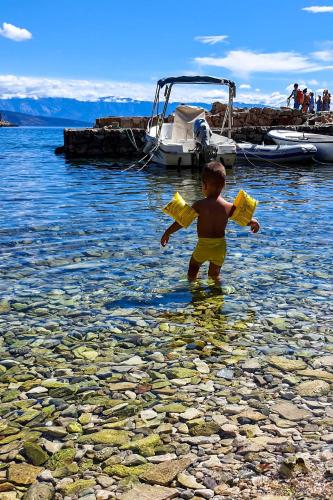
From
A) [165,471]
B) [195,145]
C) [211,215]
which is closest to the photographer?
[165,471]

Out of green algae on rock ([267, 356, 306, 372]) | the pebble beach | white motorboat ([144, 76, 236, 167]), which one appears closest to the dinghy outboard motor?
white motorboat ([144, 76, 236, 167])

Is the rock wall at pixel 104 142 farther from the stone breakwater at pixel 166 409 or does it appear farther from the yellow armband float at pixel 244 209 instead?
the stone breakwater at pixel 166 409

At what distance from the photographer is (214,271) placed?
7590 millimetres

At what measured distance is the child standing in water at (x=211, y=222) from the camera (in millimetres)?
6969

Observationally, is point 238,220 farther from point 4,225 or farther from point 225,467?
point 4,225

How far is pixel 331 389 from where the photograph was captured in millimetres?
4598

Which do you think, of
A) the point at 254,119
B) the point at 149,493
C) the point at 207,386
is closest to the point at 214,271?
the point at 207,386

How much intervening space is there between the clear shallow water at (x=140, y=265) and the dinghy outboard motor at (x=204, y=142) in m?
7.61

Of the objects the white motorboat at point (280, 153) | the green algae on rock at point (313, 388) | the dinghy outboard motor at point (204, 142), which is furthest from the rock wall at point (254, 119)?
the green algae on rock at point (313, 388)

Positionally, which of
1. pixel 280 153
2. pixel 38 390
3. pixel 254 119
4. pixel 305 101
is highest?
pixel 305 101

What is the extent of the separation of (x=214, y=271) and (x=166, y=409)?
138 inches

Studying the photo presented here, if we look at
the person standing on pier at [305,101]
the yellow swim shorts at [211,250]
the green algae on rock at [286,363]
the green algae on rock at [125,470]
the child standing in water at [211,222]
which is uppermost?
the person standing on pier at [305,101]

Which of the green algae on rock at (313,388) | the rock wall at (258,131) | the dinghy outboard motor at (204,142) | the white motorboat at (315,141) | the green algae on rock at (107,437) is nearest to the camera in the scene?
the green algae on rock at (107,437)

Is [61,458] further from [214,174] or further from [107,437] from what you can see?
[214,174]
